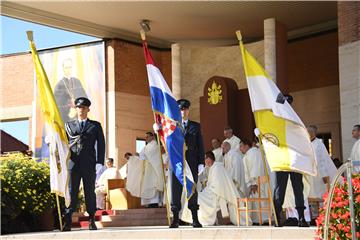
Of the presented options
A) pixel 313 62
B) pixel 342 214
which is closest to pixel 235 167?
pixel 342 214

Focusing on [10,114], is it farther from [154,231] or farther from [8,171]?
[154,231]

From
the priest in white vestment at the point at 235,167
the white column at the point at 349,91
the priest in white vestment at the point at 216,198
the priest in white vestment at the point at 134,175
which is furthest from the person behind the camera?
Result: the priest in white vestment at the point at 134,175

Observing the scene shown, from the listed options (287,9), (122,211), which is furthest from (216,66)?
(122,211)

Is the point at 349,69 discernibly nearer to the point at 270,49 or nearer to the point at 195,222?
the point at 270,49

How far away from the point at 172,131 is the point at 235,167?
3251 millimetres

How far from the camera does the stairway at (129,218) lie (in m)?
14.5

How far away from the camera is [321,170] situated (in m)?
12.8

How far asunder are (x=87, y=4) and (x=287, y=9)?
5.81 meters

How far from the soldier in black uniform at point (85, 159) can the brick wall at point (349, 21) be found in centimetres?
767

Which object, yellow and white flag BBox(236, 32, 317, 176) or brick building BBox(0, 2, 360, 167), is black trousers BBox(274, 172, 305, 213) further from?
brick building BBox(0, 2, 360, 167)

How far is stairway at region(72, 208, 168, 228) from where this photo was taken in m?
14.5

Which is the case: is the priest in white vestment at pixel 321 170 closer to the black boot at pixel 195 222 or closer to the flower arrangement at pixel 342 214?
the black boot at pixel 195 222

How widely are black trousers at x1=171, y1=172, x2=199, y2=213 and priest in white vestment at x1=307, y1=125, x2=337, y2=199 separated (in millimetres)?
2479

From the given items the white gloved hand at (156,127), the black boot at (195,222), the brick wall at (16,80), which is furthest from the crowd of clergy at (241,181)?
the brick wall at (16,80)
